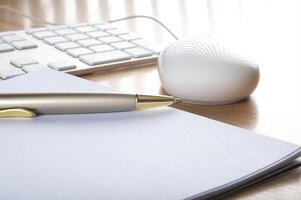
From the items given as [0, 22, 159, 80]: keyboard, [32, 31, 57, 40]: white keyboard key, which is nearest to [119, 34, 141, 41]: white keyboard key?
[0, 22, 159, 80]: keyboard

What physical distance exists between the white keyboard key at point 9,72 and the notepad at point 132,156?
0.16 metres

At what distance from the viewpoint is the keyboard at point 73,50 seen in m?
0.75

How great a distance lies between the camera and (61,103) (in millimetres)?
560

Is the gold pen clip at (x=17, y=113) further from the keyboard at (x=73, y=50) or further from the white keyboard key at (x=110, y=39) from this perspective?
the white keyboard key at (x=110, y=39)

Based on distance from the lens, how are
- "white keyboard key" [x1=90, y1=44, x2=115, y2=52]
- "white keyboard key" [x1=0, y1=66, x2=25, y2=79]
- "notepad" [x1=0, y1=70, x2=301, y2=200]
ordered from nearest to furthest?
"notepad" [x1=0, y1=70, x2=301, y2=200]
"white keyboard key" [x1=0, y1=66, x2=25, y2=79]
"white keyboard key" [x1=90, y1=44, x2=115, y2=52]

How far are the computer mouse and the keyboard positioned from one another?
0.51ft

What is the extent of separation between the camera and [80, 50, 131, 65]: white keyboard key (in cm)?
76

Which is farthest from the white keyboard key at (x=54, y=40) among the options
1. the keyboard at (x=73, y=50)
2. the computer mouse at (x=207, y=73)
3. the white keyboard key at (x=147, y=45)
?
the computer mouse at (x=207, y=73)

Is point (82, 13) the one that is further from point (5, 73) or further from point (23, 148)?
point (23, 148)

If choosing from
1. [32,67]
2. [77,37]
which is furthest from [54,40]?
[32,67]

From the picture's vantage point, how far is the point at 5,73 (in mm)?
715

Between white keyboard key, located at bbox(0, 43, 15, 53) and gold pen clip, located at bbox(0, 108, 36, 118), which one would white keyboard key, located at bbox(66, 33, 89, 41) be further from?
gold pen clip, located at bbox(0, 108, 36, 118)

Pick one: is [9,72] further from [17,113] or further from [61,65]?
[17,113]

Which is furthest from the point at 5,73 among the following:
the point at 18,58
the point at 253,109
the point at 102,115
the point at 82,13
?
the point at 82,13
